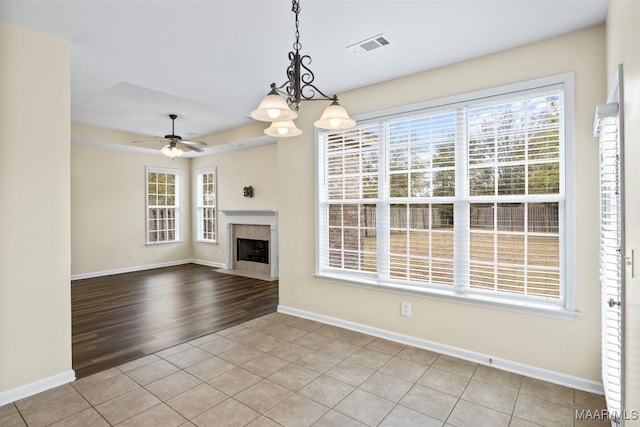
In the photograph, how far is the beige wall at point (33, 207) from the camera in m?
2.43

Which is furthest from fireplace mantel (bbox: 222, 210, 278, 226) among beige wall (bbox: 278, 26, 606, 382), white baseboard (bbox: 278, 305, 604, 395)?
white baseboard (bbox: 278, 305, 604, 395)

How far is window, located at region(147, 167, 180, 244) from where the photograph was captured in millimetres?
7875

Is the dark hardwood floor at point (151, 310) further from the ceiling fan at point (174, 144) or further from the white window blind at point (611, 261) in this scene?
the white window blind at point (611, 261)

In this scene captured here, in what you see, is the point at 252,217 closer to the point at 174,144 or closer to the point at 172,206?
the point at 174,144

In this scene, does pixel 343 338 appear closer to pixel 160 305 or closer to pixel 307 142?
pixel 307 142

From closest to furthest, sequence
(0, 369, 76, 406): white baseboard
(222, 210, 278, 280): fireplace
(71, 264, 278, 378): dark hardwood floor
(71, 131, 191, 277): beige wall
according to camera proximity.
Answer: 1. (0, 369, 76, 406): white baseboard
2. (71, 264, 278, 378): dark hardwood floor
3. (71, 131, 191, 277): beige wall
4. (222, 210, 278, 280): fireplace

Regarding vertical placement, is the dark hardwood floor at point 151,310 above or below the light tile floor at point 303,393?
above

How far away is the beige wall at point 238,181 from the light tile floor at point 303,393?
13.8 feet

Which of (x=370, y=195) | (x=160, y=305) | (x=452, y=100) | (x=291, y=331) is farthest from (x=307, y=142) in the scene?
(x=160, y=305)

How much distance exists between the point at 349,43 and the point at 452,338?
280 cm

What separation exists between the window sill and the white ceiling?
216cm

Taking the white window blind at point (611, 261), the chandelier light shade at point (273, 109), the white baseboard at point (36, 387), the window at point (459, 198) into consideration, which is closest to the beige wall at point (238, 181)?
the window at point (459, 198)

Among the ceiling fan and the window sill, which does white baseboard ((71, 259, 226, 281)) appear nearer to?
the ceiling fan

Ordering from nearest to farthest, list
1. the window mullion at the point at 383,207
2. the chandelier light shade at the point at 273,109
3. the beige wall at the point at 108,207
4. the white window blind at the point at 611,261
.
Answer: the white window blind at the point at 611,261
the chandelier light shade at the point at 273,109
the window mullion at the point at 383,207
the beige wall at the point at 108,207
